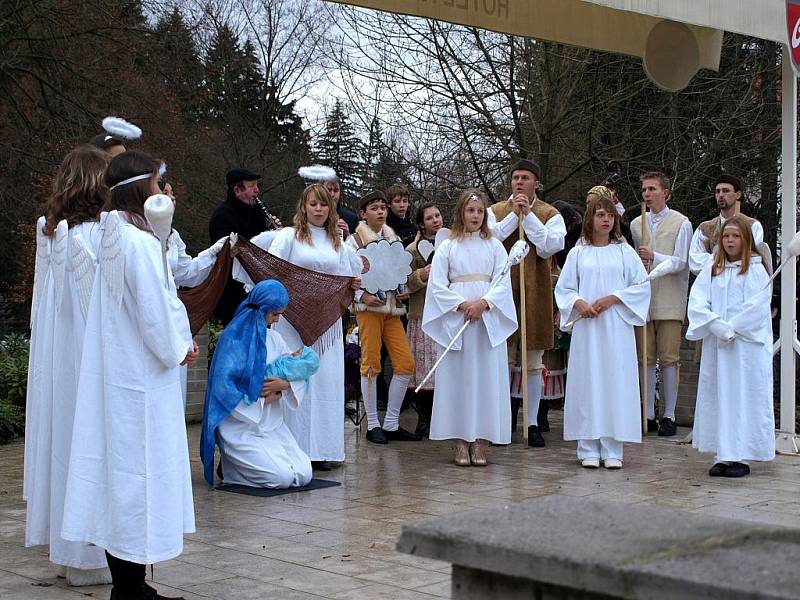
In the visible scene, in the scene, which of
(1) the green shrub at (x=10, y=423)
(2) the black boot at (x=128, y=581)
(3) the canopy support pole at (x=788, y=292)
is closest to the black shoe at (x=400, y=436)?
(3) the canopy support pole at (x=788, y=292)

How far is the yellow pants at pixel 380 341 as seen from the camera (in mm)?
10094

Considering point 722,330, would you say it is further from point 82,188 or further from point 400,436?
point 82,188

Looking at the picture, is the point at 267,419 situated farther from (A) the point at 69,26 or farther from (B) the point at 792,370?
(A) the point at 69,26

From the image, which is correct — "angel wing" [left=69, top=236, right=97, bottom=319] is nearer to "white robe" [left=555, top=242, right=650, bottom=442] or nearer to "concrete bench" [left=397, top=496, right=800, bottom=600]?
"concrete bench" [left=397, top=496, right=800, bottom=600]

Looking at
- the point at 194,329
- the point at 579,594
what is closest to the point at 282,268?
the point at 194,329

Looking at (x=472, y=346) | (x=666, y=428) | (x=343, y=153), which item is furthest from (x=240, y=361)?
(x=343, y=153)

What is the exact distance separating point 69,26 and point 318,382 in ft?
32.4

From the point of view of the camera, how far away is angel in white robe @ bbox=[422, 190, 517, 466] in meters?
8.87

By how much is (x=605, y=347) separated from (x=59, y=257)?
4.77 meters

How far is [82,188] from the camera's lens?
541 cm

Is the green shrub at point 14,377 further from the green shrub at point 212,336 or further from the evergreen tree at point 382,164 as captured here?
the evergreen tree at point 382,164

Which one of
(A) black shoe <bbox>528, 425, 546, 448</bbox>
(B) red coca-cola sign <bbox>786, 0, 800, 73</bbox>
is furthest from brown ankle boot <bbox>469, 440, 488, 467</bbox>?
(B) red coca-cola sign <bbox>786, 0, 800, 73</bbox>

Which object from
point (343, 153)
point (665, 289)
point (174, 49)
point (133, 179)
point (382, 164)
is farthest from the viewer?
point (343, 153)

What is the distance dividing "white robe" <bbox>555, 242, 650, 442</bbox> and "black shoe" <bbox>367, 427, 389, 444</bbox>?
186cm
